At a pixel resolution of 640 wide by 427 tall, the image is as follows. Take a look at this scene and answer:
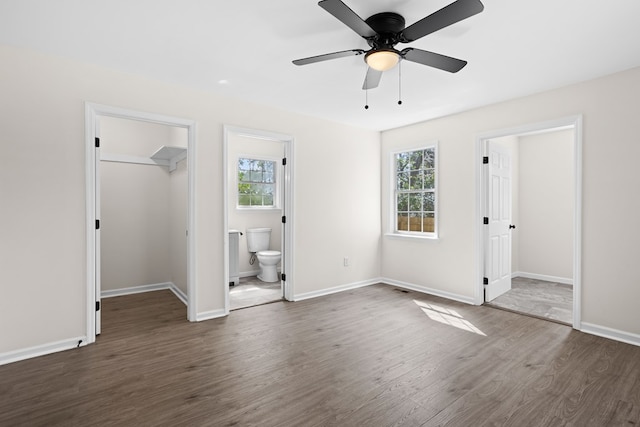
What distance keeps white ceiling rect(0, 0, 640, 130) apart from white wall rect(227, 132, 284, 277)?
203 cm

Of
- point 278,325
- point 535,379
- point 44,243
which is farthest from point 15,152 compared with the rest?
point 535,379

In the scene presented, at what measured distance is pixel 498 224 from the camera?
14.7 ft

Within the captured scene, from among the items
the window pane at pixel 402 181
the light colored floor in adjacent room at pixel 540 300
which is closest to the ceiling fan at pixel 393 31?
the window pane at pixel 402 181

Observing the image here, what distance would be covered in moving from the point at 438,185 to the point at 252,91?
2.83 m

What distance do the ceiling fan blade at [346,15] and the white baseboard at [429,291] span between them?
3.54 meters

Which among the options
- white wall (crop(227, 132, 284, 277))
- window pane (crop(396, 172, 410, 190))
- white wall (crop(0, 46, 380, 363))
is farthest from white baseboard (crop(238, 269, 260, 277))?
window pane (crop(396, 172, 410, 190))

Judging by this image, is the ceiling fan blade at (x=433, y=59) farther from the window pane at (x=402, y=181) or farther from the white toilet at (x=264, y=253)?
the white toilet at (x=264, y=253)

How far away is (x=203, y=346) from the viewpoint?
9.61 feet

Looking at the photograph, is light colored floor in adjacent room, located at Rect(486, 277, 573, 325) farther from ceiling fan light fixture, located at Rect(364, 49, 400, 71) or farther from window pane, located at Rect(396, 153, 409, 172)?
ceiling fan light fixture, located at Rect(364, 49, 400, 71)

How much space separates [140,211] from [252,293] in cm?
207

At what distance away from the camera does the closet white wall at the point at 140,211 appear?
453 cm

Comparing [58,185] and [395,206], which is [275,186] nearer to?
[395,206]

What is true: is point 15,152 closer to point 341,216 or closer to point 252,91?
point 252,91

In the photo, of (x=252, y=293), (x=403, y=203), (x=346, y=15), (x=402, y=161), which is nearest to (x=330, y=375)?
(x=346, y=15)
